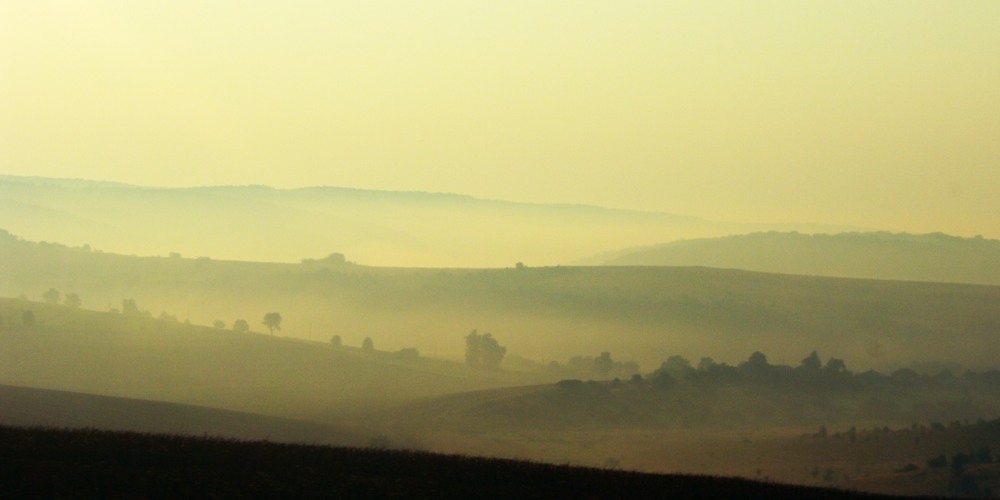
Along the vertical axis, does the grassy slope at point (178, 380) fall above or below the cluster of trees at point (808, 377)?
below

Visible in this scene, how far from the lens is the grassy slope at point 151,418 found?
10794cm

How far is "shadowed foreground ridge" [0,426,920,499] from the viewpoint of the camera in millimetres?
36344

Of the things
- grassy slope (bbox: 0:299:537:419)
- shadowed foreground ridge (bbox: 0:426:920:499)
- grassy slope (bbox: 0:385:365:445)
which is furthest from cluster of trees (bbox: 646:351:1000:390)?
shadowed foreground ridge (bbox: 0:426:920:499)

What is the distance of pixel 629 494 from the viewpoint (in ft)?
130

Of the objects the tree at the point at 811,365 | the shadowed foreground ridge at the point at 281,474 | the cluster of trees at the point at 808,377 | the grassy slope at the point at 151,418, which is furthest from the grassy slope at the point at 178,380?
the shadowed foreground ridge at the point at 281,474

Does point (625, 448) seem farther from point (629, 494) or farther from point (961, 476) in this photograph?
point (629, 494)

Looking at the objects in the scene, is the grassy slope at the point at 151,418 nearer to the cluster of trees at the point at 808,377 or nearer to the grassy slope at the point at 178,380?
the grassy slope at the point at 178,380

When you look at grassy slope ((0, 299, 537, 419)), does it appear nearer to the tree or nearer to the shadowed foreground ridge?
the tree

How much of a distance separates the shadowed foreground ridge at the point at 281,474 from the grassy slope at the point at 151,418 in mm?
61754

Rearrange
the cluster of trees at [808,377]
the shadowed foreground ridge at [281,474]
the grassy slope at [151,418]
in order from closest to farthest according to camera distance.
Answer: the shadowed foreground ridge at [281,474]
the grassy slope at [151,418]
the cluster of trees at [808,377]

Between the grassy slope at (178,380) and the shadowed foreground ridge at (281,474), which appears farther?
the grassy slope at (178,380)

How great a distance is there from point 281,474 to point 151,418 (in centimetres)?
8099

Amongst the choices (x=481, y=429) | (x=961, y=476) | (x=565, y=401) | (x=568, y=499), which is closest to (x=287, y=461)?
(x=568, y=499)

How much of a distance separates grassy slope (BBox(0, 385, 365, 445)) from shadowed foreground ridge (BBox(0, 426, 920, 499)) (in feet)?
203
